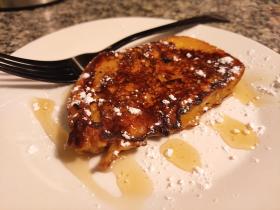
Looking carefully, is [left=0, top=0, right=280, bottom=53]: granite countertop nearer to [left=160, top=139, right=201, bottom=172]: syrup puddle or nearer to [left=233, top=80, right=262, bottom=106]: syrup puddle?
[left=233, top=80, right=262, bottom=106]: syrup puddle

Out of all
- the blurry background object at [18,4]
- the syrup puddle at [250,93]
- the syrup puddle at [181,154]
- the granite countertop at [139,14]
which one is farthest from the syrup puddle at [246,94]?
the blurry background object at [18,4]

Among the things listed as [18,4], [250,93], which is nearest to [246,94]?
[250,93]

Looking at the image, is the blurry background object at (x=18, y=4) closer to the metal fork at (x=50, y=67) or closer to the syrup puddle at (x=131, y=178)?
the metal fork at (x=50, y=67)

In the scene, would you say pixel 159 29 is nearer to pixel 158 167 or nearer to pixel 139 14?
pixel 139 14

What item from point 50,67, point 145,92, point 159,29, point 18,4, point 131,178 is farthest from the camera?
point 18,4

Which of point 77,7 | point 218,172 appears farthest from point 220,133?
point 77,7

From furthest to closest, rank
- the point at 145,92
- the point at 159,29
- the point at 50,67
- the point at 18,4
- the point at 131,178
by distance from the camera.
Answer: the point at 18,4
the point at 159,29
the point at 50,67
the point at 145,92
the point at 131,178

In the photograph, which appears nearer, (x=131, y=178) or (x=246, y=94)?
(x=131, y=178)
